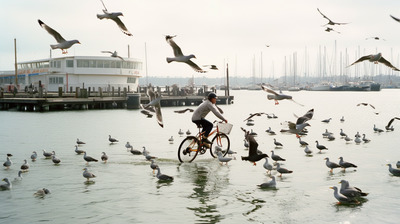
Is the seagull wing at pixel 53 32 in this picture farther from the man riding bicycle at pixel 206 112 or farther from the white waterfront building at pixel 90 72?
the white waterfront building at pixel 90 72

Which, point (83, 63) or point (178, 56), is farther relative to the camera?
point (83, 63)

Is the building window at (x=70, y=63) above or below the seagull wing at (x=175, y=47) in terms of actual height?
above

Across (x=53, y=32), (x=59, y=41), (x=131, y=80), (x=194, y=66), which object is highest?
(x=131, y=80)

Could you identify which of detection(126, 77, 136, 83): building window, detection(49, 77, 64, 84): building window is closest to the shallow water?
detection(49, 77, 64, 84): building window

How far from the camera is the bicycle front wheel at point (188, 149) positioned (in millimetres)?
14798

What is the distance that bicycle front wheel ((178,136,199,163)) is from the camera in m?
14.8

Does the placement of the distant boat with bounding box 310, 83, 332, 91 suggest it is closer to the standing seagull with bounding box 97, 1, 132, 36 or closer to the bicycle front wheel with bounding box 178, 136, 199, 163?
the bicycle front wheel with bounding box 178, 136, 199, 163

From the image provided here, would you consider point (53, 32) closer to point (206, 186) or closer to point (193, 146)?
point (206, 186)

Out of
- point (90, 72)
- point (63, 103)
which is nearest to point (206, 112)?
A: point (63, 103)

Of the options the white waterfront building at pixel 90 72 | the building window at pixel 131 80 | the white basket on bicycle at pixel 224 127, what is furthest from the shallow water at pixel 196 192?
the building window at pixel 131 80

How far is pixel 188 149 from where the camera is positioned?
48.8 ft

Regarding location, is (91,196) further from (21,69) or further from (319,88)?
(319,88)

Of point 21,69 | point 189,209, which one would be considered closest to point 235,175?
point 189,209

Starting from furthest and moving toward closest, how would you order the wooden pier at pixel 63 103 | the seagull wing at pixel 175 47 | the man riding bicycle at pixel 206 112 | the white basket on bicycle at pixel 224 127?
the wooden pier at pixel 63 103 → the white basket on bicycle at pixel 224 127 → the man riding bicycle at pixel 206 112 → the seagull wing at pixel 175 47
